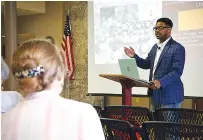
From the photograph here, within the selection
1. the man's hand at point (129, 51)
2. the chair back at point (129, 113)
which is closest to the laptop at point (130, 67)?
the man's hand at point (129, 51)

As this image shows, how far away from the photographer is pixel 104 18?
5277 mm

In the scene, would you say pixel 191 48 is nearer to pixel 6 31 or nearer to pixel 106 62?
pixel 106 62

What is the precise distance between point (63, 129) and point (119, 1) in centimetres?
437

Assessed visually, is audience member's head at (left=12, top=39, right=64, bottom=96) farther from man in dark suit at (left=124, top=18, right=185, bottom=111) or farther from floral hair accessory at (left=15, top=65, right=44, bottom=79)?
man in dark suit at (left=124, top=18, right=185, bottom=111)

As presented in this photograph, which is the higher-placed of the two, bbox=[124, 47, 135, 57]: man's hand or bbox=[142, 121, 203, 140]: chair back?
bbox=[124, 47, 135, 57]: man's hand

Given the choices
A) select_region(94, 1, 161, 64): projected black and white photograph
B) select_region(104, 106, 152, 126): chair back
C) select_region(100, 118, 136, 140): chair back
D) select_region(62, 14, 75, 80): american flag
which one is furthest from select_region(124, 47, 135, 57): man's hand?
select_region(62, 14, 75, 80): american flag

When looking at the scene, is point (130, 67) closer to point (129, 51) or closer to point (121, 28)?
point (129, 51)

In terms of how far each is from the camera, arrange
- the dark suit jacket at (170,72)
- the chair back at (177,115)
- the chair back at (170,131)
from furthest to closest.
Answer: the dark suit jacket at (170,72) → the chair back at (177,115) → the chair back at (170,131)

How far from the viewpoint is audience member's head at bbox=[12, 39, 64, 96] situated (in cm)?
95

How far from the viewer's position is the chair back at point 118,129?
1.70m

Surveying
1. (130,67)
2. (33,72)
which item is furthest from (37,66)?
(130,67)

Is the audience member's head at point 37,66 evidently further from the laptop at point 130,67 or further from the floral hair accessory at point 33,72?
the laptop at point 130,67

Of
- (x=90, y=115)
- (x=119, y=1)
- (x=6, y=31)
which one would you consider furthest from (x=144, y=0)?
(x=90, y=115)

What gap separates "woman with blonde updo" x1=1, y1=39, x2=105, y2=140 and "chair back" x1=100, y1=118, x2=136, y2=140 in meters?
0.71
